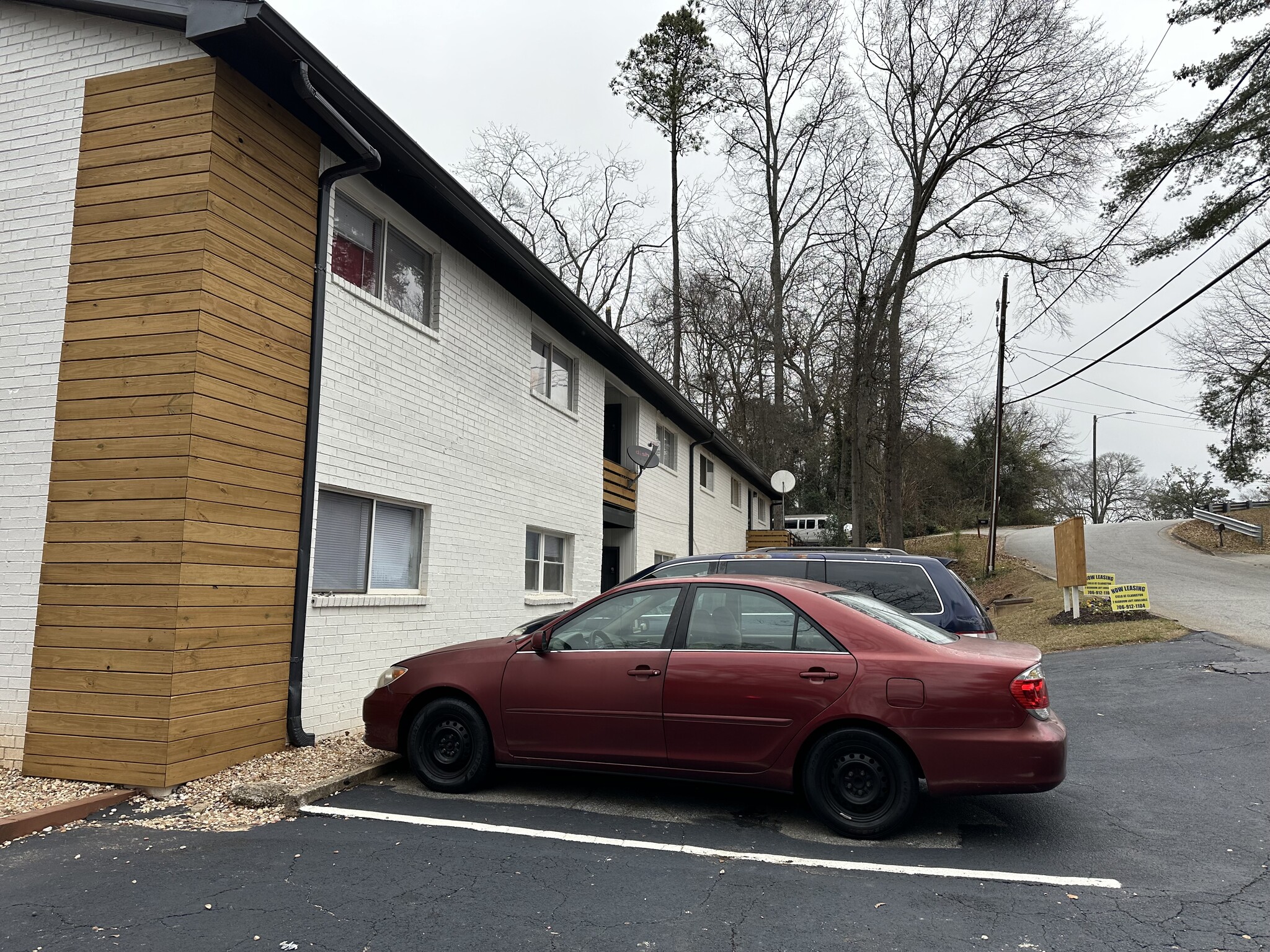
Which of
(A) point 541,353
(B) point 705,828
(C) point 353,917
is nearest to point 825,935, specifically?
(B) point 705,828

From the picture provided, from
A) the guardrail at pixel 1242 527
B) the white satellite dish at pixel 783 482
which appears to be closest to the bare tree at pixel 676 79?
the white satellite dish at pixel 783 482

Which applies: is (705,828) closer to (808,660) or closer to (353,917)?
(808,660)

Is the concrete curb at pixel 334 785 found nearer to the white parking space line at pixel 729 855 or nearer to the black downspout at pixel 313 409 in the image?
the white parking space line at pixel 729 855

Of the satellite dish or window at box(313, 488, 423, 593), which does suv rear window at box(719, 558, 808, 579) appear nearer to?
window at box(313, 488, 423, 593)

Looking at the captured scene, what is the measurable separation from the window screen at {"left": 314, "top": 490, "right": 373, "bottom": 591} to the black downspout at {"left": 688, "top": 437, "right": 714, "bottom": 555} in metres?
12.1

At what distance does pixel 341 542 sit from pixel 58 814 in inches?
114

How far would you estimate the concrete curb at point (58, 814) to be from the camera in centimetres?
456

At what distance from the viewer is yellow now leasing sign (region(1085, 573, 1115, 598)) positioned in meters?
16.1

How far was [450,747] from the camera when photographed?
5523 millimetres

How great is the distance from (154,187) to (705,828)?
5.61 m

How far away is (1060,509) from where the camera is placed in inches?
2047

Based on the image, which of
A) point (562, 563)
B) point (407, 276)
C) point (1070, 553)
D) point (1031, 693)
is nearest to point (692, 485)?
point (562, 563)

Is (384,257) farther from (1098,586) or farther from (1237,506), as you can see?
(1237,506)

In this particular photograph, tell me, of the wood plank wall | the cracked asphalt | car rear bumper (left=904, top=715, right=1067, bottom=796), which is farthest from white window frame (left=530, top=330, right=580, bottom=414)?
car rear bumper (left=904, top=715, right=1067, bottom=796)
